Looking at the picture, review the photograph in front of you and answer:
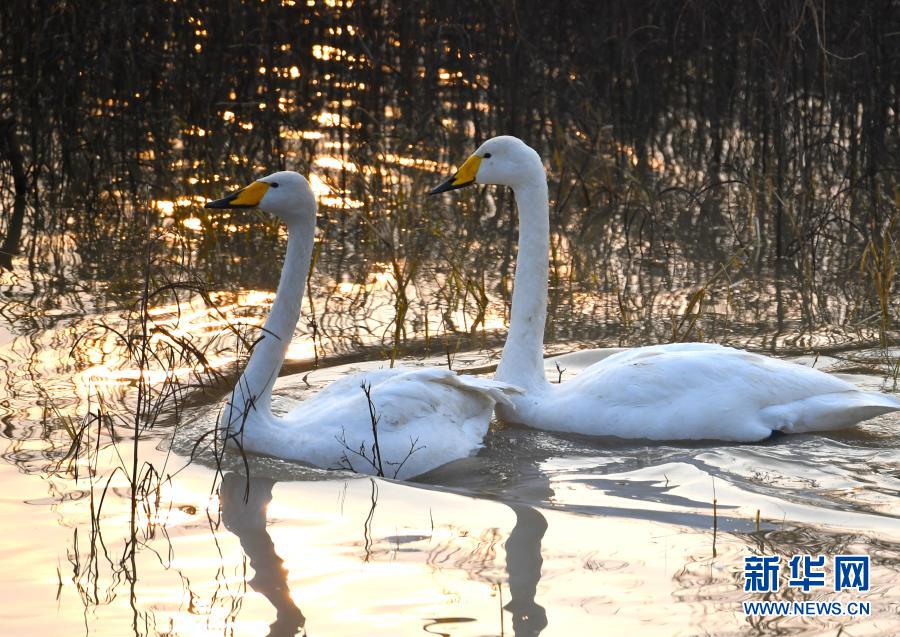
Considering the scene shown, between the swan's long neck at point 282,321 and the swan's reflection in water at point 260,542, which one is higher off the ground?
the swan's long neck at point 282,321

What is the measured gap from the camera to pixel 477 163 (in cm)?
690

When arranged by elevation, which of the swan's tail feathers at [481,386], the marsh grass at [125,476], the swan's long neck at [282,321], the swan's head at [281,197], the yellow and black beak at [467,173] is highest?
the yellow and black beak at [467,173]

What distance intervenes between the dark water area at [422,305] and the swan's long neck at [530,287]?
1.67ft

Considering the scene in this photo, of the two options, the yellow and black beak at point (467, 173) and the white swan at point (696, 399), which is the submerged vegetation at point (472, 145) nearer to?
the yellow and black beak at point (467, 173)

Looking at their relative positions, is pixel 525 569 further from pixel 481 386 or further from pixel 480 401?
pixel 480 401

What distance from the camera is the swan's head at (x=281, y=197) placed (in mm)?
5863

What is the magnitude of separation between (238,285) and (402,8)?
14.0 feet

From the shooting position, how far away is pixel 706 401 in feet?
19.6

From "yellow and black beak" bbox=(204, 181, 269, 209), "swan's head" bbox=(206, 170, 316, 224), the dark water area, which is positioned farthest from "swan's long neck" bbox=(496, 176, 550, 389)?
"yellow and black beak" bbox=(204, 181, 269, 209)

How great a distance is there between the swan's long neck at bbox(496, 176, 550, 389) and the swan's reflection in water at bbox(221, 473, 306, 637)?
5.30ft

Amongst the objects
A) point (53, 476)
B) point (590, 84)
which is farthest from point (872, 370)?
point (590, 84)

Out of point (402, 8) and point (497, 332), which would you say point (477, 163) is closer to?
point (497, 332)

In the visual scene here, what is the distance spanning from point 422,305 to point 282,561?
395 centimetres

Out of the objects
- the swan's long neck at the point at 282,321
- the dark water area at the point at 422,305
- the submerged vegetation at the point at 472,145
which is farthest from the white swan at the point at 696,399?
the submerged vegetation at the point at 472,145
